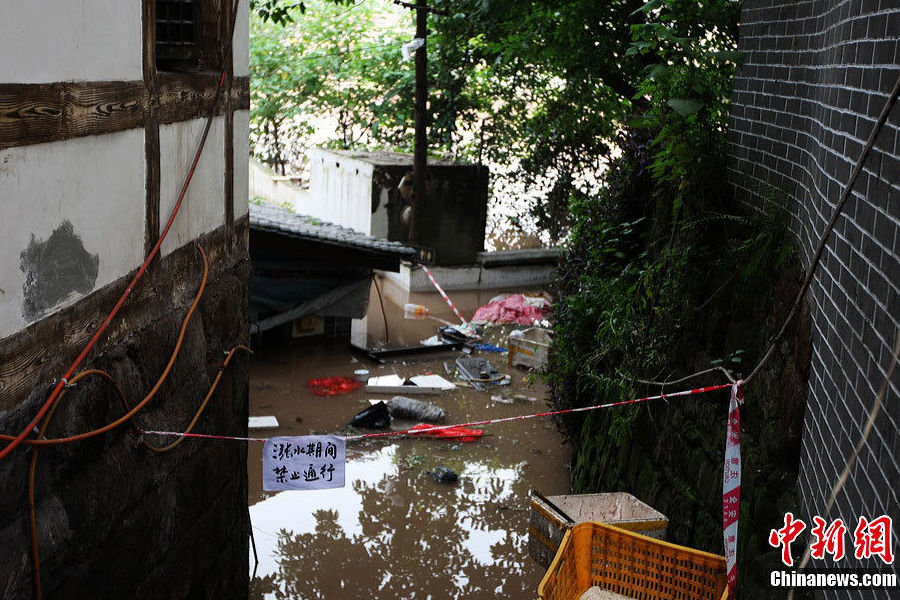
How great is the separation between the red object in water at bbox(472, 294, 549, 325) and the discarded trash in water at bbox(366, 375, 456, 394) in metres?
3.01

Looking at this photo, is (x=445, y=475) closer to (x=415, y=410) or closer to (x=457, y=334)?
(x=415, y=410)

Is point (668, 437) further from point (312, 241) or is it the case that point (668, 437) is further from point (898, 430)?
point (312, 241)

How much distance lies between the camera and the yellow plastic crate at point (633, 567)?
14.6 ft

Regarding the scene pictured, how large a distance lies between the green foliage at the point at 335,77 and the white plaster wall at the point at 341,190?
132 centimetres

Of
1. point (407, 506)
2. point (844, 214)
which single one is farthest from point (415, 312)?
point (844, 214)

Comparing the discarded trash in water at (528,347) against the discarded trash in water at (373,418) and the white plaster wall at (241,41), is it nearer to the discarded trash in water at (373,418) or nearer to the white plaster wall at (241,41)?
the discarded trash in water at (373,418)

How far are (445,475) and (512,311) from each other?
5984mm

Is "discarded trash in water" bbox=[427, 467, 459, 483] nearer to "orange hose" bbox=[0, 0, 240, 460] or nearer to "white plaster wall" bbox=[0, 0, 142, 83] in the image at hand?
"orange hose" bbox=[0, 0, 240, 460]

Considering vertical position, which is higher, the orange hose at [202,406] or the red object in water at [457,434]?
the orange hose at [202,406]

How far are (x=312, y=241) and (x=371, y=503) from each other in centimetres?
434

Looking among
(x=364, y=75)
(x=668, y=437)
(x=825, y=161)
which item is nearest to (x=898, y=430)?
(x=825, y=161)

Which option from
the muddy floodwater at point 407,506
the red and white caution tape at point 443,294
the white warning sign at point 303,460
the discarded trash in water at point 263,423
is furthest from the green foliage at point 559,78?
the discarded trash in water at point 263,423

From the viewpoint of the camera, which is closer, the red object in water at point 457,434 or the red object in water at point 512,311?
the red object in water at point 457,434

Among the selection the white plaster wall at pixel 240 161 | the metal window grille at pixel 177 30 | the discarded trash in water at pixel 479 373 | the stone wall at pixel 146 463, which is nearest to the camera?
the stone wall at pixel 146 463
